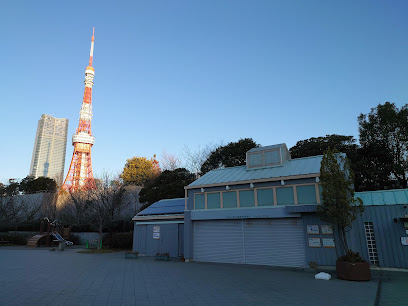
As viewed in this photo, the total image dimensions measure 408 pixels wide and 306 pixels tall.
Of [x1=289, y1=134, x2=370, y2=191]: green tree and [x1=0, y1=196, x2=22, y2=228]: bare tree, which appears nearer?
[x1=289, y1=134, x2=370, y2=191]: green tree

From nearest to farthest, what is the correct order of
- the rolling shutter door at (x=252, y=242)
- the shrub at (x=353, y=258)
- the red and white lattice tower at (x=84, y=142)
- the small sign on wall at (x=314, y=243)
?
the shrub at (x=353, y=258)
the small sign on wall at (x=314, y=243)
the rolling shutter door at (x=252, y=242)
the red and white lattice tower at (x=84, y=142)

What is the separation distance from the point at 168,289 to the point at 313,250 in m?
8.38

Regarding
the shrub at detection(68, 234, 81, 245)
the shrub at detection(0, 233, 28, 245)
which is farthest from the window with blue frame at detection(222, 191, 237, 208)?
the shrub at detection(0, 233, 28, 245)

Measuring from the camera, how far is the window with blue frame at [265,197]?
1511cm

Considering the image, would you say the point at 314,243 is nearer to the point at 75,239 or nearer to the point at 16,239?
the point at 75,239

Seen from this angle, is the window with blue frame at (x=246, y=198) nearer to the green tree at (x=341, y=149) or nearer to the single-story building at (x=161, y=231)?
the single-story building at (x=161, y=231)

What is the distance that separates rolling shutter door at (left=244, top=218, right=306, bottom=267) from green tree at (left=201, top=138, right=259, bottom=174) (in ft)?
53.3

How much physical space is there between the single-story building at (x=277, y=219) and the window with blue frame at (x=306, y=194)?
0.13 ft

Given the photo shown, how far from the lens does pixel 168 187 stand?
94.4 feet

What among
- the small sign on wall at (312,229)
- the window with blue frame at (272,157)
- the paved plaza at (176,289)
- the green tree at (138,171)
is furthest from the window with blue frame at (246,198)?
the green tree at (138,171)

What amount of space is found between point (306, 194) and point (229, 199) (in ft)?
15.2

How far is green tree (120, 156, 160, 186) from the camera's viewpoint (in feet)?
168

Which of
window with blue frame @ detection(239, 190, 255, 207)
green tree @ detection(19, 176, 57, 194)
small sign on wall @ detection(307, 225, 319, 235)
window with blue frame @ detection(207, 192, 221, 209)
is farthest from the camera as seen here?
green tree @ detection(19, 176, 57, 194)

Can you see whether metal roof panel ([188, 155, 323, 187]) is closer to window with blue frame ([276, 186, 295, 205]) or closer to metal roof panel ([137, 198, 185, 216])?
window with blue frame ([276, 186, 295, 205])
